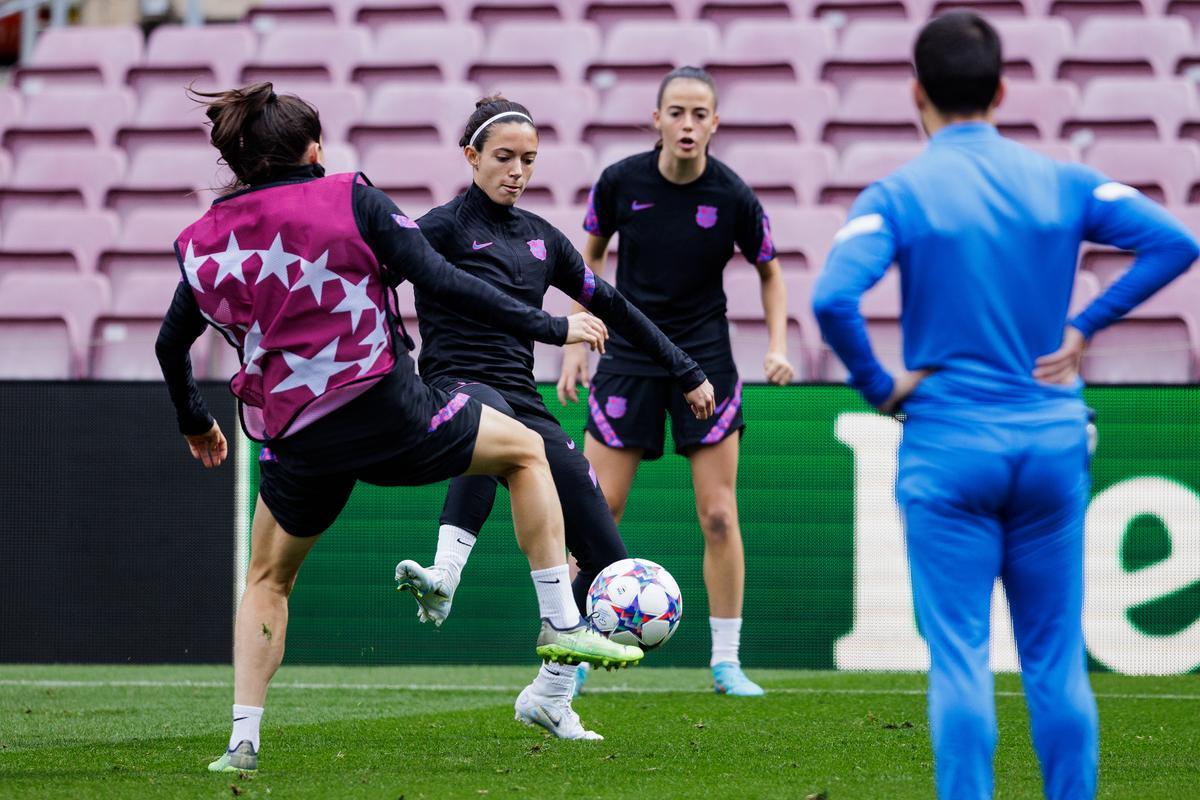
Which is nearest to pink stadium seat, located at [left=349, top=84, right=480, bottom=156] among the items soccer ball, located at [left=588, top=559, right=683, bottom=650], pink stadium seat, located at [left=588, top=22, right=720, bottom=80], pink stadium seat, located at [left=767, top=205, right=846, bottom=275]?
pink stadium seat, located at [left=588, top=22, right=720, bottom=80]

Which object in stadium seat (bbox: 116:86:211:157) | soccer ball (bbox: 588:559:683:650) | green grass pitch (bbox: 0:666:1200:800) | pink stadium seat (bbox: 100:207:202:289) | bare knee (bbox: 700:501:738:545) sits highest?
stadium seat (bbox: 116:86:211:157)

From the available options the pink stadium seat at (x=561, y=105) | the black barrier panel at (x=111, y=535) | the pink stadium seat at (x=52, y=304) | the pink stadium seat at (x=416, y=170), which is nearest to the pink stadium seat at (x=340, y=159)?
the pink stadium seat at (x=416, y=170)

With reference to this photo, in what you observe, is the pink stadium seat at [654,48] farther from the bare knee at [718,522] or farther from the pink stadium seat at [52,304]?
the bare knee at [718,522]

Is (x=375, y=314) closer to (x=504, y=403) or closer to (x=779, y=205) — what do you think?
(x=504, y=403)

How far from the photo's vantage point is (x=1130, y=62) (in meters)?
10.7

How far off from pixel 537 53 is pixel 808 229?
10.4ft

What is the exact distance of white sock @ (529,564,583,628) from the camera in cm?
446

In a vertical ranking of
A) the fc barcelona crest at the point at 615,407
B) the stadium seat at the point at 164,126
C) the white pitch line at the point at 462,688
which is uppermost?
the stadium seat at the point at 164,126

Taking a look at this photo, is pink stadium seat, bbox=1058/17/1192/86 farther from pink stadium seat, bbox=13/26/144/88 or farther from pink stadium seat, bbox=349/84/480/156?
pink stadium seat, bbox=13/26/144/88

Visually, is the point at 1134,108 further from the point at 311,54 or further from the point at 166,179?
the point at 166,179

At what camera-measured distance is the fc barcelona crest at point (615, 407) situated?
243 inches

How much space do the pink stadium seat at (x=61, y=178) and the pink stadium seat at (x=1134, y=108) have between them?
6235mm

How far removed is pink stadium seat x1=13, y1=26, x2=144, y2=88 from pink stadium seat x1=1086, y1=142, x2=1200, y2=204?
22.5 ft

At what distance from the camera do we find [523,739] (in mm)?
5012
